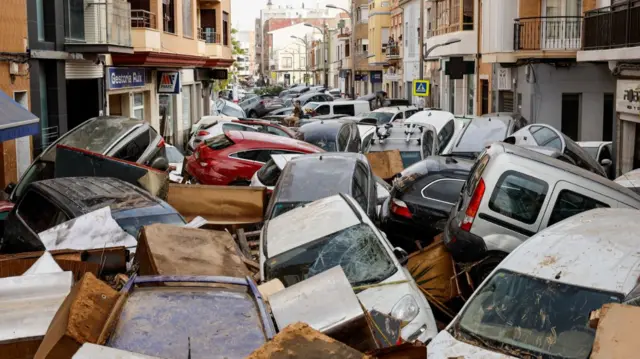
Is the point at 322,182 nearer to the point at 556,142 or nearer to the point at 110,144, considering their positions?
the point at 110,144

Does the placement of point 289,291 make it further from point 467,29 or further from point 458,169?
point 467,29

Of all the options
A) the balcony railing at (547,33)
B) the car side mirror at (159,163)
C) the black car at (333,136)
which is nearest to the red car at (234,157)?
the car side mirror at (159,163)

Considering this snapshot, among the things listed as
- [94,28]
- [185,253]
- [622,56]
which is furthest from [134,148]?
[622,56]

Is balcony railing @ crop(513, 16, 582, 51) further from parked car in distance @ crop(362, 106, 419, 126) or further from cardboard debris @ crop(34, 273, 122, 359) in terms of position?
cardboard debris @ crop(34, 273, 122, 359)

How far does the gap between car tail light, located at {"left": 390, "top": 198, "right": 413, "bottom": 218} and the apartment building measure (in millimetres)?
8353

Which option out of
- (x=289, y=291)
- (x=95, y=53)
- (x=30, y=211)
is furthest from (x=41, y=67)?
(x=289, y=291)

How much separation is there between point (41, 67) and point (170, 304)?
Answer: 14843mm

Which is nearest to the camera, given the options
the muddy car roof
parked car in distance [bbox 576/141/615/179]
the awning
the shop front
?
the muddy car roof

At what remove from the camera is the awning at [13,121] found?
42.0 feet

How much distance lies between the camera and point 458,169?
11.7 metres

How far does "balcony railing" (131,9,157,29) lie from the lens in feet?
84.2

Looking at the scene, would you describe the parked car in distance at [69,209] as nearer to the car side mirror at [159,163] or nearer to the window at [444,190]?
the window at [444,190]

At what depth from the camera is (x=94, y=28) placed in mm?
21156

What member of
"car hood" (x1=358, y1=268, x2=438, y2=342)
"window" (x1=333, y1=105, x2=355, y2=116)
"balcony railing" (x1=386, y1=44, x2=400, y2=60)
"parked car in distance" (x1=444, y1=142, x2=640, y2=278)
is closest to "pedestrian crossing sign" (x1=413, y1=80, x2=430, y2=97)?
"window" (x1=333, y1=105, x2=355, y2=116)
